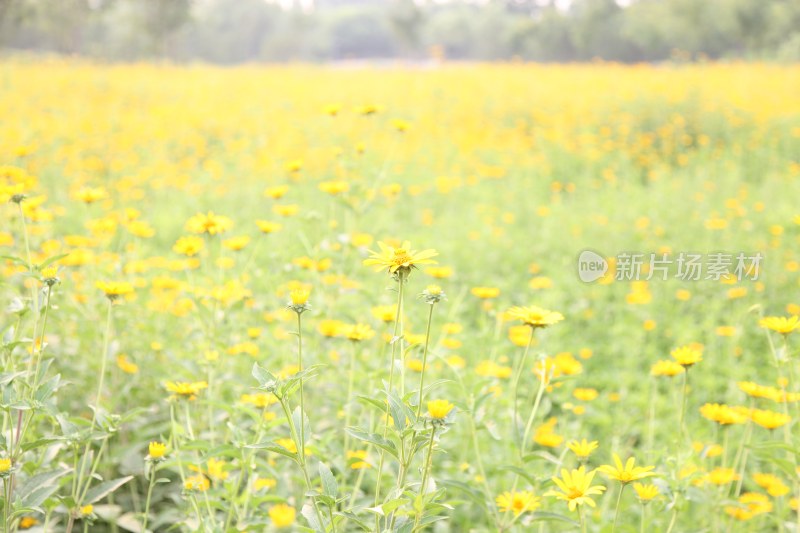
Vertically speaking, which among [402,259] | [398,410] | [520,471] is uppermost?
[402,259]

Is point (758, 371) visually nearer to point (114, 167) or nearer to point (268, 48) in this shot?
point (114, 167)

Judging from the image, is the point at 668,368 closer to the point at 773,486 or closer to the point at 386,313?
the point at 773,486

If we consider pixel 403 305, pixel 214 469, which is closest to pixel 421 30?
pixel 403 305

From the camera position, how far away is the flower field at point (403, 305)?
1.21m

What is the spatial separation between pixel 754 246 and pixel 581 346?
143 centimetres

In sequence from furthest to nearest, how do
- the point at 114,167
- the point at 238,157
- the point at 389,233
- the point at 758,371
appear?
the point at 238,157 → the point at 114,167 → the point at 389,233 → the point at 758,371

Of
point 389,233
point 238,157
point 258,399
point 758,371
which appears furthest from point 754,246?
point 238,157

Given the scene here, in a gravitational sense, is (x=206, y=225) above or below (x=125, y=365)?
above

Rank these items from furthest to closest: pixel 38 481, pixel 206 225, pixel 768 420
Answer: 1. pixel 206 225
2. pixel 768 420
3. pixel 38 481

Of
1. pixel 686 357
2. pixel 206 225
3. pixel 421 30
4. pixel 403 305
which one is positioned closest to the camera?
pixel 686 357

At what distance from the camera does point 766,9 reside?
54.1 ft

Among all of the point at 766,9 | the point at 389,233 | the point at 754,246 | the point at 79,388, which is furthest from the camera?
the point at 766,9

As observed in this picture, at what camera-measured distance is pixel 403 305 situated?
1.86 metres

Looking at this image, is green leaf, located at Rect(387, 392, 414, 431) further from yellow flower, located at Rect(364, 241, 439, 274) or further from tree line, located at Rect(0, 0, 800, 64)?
tree line, located at Rect(0, 0, 800, 64)
